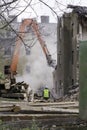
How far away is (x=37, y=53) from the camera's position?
206ft

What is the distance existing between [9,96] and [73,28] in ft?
46.8

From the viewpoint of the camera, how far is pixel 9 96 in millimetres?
19328

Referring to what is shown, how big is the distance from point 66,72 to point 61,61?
5.91 ft

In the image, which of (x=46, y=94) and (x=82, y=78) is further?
(x=46, y=94)

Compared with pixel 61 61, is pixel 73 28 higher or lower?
higher

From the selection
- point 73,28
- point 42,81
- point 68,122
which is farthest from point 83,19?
point 42,81

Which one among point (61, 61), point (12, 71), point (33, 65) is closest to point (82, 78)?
point (12, 71)

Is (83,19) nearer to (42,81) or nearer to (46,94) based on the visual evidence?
(46,94)

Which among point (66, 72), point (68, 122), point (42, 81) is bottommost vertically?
point (42, 81)

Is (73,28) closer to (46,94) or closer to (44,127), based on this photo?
(46,94)

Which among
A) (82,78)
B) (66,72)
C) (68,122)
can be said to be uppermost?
(82,78)

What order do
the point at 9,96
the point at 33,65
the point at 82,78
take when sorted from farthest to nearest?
the point at 33,65 < the point at 9,96 < the point at 82,78

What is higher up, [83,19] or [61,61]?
[83,19]

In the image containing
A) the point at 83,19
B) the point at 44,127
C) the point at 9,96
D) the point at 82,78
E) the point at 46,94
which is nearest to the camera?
the point at 82,78
